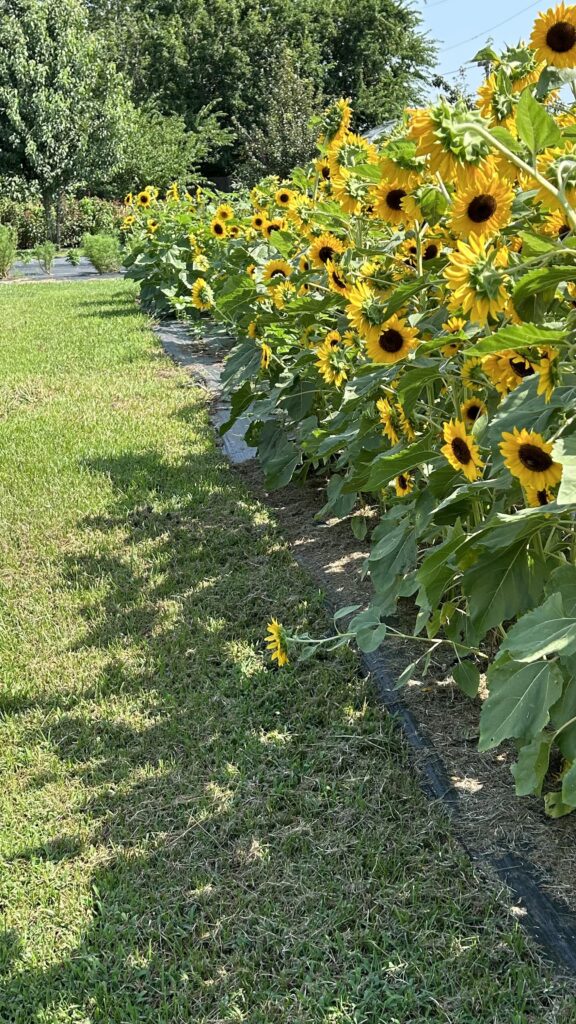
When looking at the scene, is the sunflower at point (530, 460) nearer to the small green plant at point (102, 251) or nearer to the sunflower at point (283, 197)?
the sunflower at point (283, 197)

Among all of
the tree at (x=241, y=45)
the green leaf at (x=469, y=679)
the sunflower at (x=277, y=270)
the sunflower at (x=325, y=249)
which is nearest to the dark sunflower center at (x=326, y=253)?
the sunflower at (x=325, y=249)

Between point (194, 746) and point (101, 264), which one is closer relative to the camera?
point (194, 746)

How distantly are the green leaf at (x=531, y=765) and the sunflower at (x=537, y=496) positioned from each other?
18.5 inches

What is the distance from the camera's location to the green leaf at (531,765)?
1.86 metres

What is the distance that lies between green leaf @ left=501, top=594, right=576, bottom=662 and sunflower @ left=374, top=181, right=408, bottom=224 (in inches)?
48.1

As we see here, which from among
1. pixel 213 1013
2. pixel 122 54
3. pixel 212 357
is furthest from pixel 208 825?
pixel 122 54

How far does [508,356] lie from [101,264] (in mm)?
17978

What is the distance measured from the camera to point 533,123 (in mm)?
1580

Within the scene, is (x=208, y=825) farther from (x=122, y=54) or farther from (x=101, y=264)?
(x=122, y=54)

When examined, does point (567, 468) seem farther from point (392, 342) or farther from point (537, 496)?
point (392, 342)

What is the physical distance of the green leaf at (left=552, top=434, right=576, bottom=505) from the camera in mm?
1390

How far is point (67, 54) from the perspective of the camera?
24.6 meters

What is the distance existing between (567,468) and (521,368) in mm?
600

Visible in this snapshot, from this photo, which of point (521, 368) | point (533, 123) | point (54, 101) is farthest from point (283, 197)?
point (54, 101)
